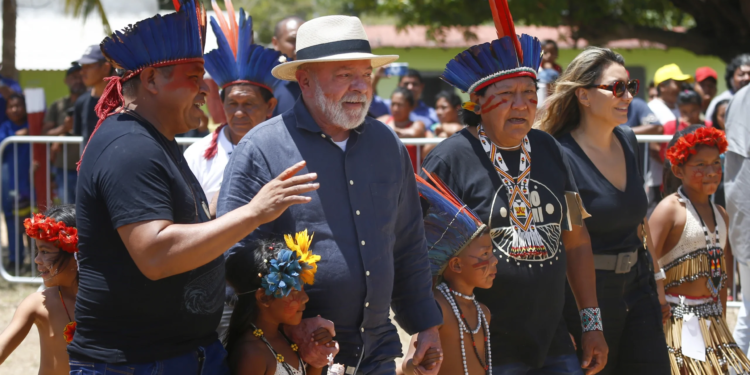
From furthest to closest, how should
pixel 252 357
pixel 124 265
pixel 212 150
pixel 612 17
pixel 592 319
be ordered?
pixel 612 17 < pixel 212 150 < pixel 592 319 < pixel 252 357 < pixel 124 265

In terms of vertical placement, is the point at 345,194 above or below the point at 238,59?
below

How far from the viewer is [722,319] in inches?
222

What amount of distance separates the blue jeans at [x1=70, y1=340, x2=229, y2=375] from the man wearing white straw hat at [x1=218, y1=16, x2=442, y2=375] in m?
0.37

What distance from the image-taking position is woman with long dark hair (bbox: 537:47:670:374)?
4.71m

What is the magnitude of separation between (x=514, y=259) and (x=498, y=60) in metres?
1.05

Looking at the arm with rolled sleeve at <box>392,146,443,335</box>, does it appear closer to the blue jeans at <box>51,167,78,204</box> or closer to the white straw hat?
the white straw hat

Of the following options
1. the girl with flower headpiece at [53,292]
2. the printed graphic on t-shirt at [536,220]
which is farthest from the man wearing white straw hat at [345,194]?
the girl with flower headpiece at [53,292]

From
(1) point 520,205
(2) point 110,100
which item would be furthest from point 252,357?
(1) point 520,205

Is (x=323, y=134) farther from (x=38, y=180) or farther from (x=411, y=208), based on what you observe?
(x=38, y=180)

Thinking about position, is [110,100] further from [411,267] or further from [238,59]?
[238,59]

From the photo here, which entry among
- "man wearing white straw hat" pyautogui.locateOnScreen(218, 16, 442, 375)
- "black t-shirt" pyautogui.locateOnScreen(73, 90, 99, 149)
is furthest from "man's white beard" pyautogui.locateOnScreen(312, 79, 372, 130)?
"black t-shirt" pyautogui.locateOnScreen(73, 90, 99, 149)

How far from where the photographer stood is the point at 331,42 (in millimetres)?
3469

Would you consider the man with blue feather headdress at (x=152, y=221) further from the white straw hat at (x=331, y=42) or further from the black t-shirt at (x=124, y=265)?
the white straw hat at (x=331, y=42)

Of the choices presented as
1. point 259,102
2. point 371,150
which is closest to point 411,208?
point 371,150
